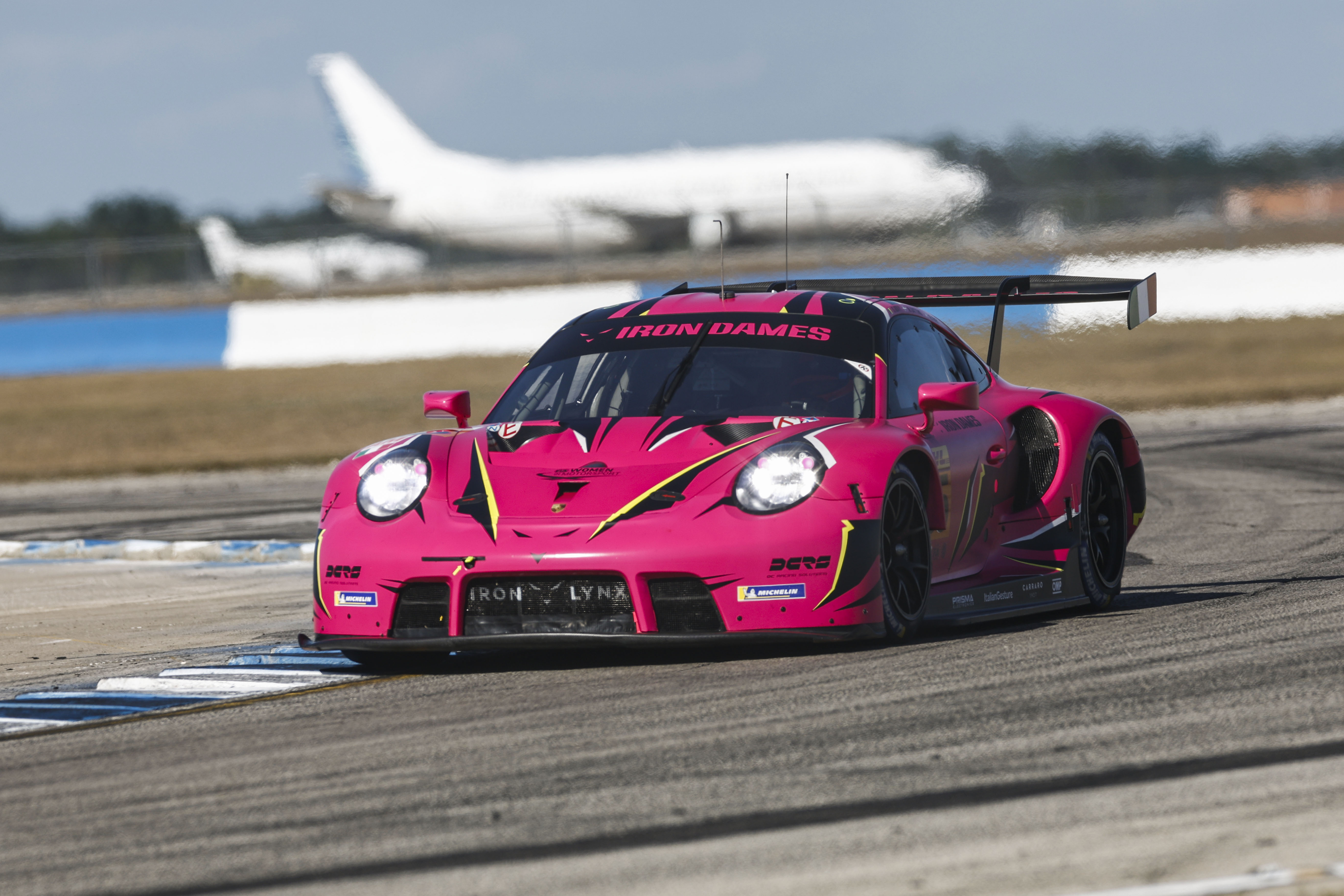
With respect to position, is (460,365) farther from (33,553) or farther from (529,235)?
(33,553)

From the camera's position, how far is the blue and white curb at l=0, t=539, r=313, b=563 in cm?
995

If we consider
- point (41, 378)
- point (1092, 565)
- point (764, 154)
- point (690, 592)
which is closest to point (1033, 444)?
point (1092, 565)

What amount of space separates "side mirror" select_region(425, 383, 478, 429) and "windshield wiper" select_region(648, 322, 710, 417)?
74cm

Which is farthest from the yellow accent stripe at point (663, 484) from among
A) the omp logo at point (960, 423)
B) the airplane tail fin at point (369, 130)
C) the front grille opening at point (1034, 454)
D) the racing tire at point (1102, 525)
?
the airplane tail fin at point (369, 130)

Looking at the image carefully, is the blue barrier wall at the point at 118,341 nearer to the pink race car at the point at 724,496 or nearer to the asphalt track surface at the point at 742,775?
the pink race car at the point at 724,496

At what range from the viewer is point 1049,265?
21.8 meters

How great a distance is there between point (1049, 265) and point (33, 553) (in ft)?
47.1

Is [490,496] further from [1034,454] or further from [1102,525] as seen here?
[1102,525]

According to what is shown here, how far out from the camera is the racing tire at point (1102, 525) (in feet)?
22.3

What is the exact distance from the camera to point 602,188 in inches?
1674

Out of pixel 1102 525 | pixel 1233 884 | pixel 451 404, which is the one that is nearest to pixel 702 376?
pixel 451 404

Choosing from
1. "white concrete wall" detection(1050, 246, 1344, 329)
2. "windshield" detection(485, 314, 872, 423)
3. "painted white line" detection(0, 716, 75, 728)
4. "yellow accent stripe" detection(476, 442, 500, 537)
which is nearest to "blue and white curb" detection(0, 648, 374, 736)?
"painted white line" detection(0, 716, 75, 728)

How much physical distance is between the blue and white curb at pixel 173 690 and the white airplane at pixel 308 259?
2566 cm

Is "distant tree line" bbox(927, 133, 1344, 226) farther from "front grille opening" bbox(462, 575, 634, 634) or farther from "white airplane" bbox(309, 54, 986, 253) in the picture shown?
"front grille opening" bbox(462, 575, 634, 634)
